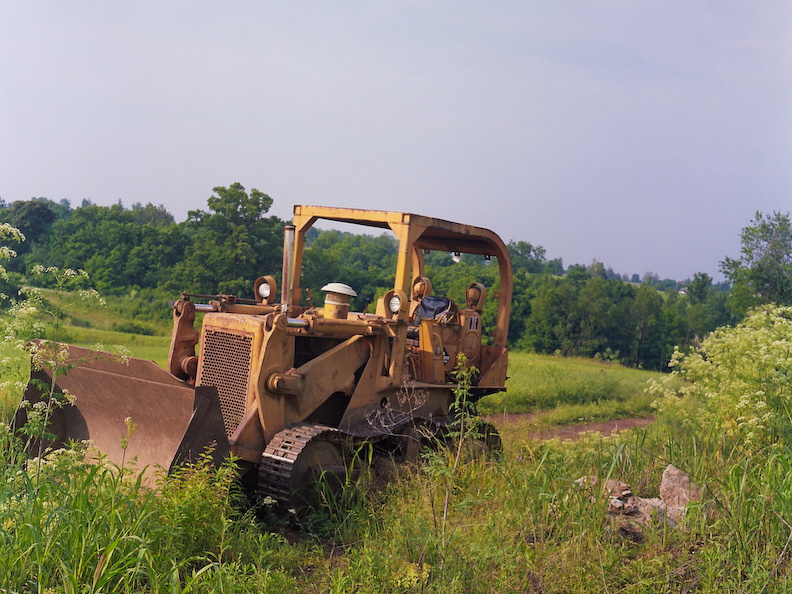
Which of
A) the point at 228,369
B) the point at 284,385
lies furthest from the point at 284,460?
the point at 228,369

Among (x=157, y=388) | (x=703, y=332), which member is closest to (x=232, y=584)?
(x=157, y=388)

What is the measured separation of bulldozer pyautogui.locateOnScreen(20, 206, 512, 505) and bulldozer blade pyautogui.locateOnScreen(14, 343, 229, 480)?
10 millimetres

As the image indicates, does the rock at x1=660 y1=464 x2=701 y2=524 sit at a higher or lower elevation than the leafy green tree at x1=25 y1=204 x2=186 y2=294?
lower

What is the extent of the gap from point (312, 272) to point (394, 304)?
26519 mm

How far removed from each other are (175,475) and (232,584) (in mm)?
1349

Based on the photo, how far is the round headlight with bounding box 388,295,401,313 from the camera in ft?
26.9

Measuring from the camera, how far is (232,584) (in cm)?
464

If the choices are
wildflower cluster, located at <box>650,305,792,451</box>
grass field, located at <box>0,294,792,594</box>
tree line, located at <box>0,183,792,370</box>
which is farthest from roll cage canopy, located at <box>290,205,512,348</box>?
tree line, located at <box>0,183,792,370</box>

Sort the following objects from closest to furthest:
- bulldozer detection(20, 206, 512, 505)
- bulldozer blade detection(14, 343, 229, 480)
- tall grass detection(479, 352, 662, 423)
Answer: bulldozer blade detection(14, 343, 229, 480) < bulldozer detection(20, 206, 512, 505) < tall grass detection(479, 352, 662, 423)

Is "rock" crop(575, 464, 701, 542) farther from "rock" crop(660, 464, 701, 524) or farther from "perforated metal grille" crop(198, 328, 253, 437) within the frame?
"perforated metal grille" crop(198, 328, 253, 437)

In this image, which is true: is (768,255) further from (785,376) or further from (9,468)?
(9,468)

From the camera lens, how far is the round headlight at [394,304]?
26.9 feet

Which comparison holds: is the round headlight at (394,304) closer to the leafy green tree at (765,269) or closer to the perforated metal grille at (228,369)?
the perforated metal grille at (228,369)

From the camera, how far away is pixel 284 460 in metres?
6.67
